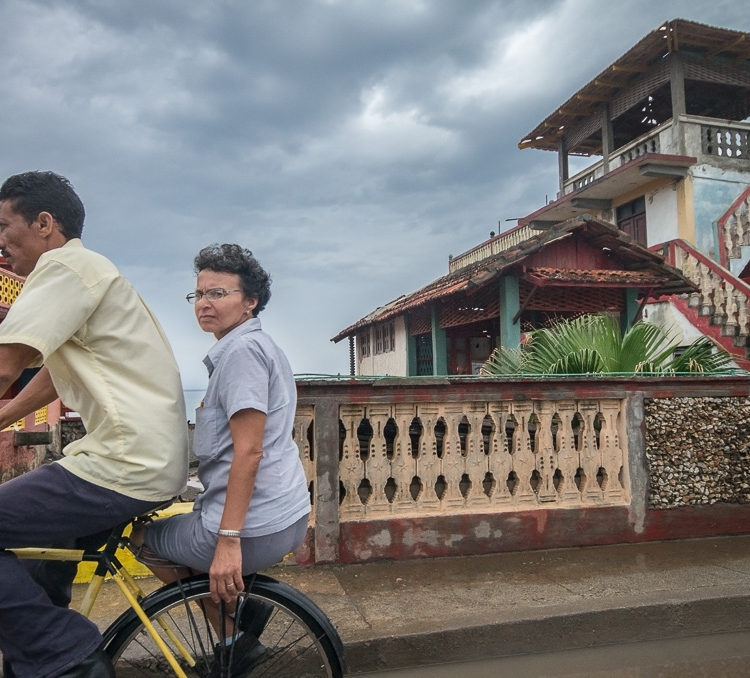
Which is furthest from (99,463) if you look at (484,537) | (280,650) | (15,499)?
(484,537)

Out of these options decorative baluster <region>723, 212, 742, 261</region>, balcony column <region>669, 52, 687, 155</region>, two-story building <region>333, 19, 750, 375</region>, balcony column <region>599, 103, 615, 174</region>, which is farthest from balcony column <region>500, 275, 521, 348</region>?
balcony column <region>599, 103, 615, 174</region>

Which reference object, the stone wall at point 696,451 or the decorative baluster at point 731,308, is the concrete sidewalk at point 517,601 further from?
the decorative baluster at point 731,308

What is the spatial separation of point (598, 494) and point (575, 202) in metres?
16.4

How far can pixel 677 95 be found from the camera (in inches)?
662

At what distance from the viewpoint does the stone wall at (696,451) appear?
5434 mm

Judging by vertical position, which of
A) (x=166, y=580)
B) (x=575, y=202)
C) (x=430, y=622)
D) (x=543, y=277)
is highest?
(x=575, y=202)

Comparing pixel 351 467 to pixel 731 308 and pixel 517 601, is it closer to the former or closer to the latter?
pixel 517 601

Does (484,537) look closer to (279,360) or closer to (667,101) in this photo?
(279,360)

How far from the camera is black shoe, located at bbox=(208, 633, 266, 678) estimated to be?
2.37 meters

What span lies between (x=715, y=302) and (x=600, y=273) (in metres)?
3.81

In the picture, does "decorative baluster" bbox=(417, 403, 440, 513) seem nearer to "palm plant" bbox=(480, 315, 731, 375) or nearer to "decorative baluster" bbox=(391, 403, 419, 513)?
"decorative baluster" bbox=(391, 403, 419, 513)

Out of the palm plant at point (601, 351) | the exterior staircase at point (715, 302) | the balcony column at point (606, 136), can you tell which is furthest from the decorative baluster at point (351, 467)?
the balcony column at point (606, 136)

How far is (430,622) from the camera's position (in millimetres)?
3641

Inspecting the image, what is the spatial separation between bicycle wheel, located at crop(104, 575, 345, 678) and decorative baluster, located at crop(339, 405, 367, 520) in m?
2.27
